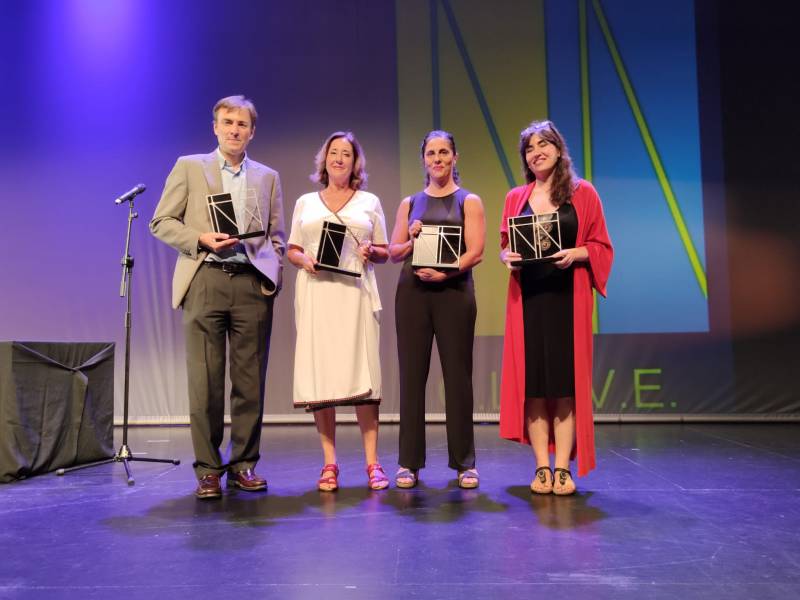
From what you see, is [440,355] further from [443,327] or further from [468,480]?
[468,480]

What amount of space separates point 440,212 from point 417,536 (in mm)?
1367

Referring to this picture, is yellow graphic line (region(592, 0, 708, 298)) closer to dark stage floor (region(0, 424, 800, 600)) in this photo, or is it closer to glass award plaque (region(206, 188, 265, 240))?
dark stage floor (region(0, 424, 800, 600))

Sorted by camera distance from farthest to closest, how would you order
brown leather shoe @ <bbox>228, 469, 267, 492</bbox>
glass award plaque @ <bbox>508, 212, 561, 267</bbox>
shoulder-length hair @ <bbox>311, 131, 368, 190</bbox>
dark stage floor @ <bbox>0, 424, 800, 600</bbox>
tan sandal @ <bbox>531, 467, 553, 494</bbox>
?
shoulder-length hair @ <bbox>311, 131, 368, 190</bbox> < brown leather shoe @ <bbox>228, 469, 267, 492</bbox> < tan sandal @ <bbox>531, 467, 553, 494</bbox> < glass award plaque @ <bbox>508, 212, 561, 267</bbox> < dark stage floor @ <bbox>0, 424, 800, 600</bbox>

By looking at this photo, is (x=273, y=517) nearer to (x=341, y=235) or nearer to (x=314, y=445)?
(x=341, y=235)

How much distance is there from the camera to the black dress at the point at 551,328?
265cm

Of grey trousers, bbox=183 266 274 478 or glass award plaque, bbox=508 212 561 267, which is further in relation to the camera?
grey trousers, bbox=183 266 274 478

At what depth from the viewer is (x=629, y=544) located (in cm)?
196

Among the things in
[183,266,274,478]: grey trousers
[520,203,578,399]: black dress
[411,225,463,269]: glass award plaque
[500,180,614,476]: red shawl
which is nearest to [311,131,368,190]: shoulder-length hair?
[411,225,463,269]: glass award plaque

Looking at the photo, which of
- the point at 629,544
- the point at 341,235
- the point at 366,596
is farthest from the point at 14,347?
the point at 629,544

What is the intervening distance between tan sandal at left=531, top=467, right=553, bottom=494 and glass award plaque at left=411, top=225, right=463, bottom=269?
0.90m

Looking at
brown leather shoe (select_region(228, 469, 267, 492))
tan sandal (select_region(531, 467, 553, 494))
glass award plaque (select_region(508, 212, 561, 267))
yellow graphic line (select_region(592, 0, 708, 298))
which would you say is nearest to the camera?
glass award plaque (select_region(508, 212, 561, 267))

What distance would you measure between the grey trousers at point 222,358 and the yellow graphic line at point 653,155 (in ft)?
12.4

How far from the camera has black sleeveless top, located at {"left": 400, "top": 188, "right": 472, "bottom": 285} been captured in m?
2.85

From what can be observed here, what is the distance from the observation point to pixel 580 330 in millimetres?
2631
